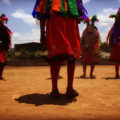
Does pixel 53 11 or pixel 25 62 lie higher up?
pixel 53 11

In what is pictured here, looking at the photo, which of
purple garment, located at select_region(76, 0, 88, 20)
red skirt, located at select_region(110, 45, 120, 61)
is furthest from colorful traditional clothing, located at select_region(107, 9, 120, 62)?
purple garment, located at select_region(76, 0, 88, 20)

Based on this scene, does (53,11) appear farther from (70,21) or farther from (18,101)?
(18,101)

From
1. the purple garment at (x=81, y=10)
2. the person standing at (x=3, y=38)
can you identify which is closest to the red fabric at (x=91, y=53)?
the person standing at (x=3, y=38)

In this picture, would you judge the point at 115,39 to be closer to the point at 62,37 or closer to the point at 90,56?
the point at 90,56

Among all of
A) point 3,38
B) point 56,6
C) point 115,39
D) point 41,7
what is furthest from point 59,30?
point 115,39

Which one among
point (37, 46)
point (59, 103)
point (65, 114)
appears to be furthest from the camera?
point (37, 46)

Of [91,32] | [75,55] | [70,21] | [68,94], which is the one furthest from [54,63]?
[91,32]

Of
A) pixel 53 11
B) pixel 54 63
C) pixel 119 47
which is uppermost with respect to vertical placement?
pixel 53 11

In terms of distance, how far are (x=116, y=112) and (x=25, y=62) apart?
11.6 metres

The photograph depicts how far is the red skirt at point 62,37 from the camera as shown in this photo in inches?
102

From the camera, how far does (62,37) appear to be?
8.54 feet

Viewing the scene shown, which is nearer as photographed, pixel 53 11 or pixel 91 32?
pixel 53 11

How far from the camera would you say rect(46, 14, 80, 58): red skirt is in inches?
102

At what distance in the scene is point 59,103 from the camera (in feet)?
8.14
